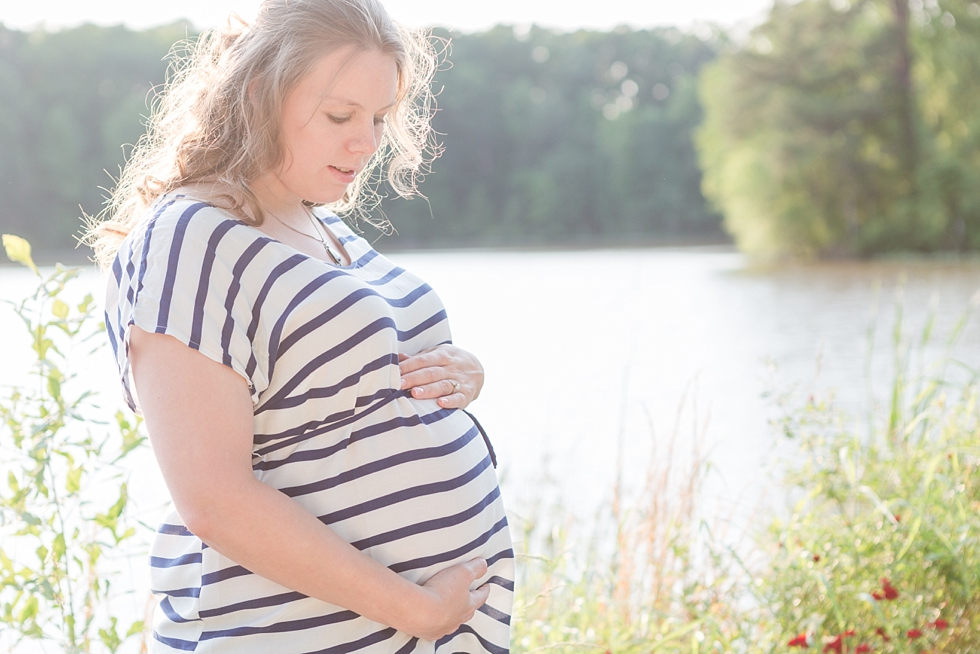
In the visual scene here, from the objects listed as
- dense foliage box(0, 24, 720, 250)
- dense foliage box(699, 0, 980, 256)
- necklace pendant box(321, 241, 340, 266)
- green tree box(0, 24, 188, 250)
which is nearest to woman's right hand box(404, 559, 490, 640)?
necklace pendant box(321, 241, 340, 266)

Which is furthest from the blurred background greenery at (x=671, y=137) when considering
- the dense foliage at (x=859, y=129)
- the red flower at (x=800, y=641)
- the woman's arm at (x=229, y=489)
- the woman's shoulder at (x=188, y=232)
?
the woman's arm at (x=229, y=489)

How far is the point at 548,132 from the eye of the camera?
5225cm

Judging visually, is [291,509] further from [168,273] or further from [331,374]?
[168,273]

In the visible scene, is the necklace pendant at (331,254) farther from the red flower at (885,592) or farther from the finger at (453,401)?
the red flower at (885,592)

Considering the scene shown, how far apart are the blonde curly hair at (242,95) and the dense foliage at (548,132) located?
3656 cm

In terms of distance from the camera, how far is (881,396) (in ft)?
22.8

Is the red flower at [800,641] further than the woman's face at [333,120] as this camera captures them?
Yes

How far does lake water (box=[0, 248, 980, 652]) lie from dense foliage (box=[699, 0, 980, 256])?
3322 millimetres

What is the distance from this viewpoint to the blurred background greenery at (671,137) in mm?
25312

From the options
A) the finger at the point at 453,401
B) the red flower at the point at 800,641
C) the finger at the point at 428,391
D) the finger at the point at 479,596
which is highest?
the finger at the point at 428,391

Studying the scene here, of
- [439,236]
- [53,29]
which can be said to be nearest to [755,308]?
[53,29]

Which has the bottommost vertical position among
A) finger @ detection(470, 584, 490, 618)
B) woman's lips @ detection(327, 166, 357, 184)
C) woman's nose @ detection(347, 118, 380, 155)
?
finger @ detection(470, 584, 490, 618)

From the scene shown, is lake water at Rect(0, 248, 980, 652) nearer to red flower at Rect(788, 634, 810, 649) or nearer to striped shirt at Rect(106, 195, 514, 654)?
red flower at Rect(788, 634, 810, 649)

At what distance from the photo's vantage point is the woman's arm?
41.9 inches
